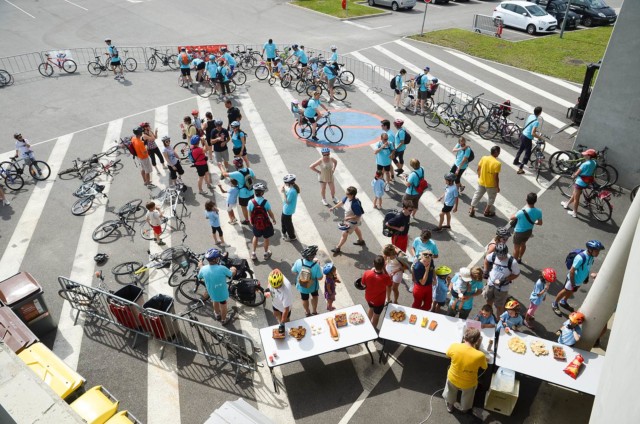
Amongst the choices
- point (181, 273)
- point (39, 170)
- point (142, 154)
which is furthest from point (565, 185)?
point (39, 170)

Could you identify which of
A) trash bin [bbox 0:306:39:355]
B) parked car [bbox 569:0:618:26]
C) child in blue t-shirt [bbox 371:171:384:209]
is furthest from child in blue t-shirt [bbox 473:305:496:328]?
parked car [bbox 569:0:618:26]

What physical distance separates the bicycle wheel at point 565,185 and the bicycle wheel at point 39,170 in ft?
58.7

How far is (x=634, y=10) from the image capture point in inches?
545

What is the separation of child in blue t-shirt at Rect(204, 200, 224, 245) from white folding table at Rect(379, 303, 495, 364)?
5.32 meters

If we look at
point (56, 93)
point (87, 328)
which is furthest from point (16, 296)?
point (56, 93)

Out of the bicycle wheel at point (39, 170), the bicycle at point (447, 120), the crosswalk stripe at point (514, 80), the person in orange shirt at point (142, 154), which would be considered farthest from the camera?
the crosswalk stripe at point (514, 80)

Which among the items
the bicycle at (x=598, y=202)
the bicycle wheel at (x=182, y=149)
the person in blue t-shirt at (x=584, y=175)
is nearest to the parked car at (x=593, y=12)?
the bicycle at (x=598, y=202)

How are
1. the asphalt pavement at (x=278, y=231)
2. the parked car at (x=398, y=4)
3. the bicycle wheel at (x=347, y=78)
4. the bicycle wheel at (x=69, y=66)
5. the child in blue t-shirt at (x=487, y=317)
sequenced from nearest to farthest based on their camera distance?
the asphalt pavement at (x=278, y=231) → the child in blue t-shirt at (x=487, y=317) → the bicycle wheel at (x=347, y=78) → the bicycle wheel at (x=69, y=66) → the parked car at (x=398, y=4)

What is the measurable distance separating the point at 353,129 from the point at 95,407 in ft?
47.1

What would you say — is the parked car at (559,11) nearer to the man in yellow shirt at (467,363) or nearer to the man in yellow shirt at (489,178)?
the man in yellow shirt at (489,178)

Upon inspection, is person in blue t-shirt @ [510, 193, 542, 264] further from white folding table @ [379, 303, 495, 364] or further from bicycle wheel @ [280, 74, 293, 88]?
bicycle wheel @ [280, 74, 293, 88]

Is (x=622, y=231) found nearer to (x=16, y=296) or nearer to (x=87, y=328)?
(x=87, y=328)

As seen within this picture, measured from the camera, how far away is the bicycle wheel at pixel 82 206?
1444 cm

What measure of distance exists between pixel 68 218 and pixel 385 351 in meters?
10.8
